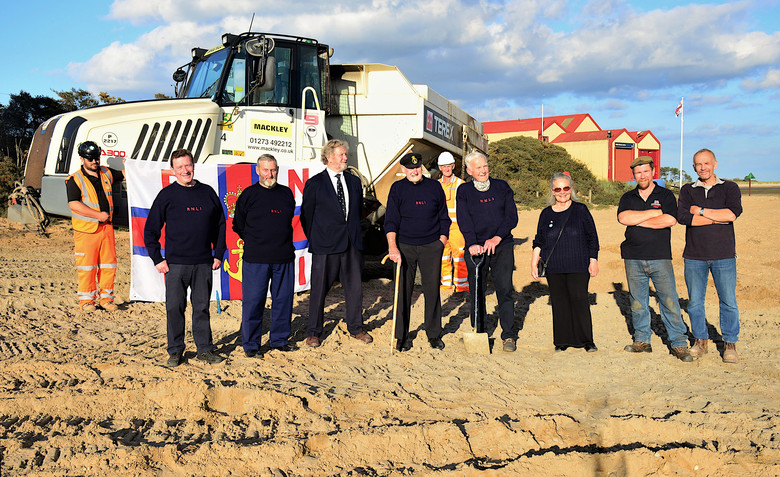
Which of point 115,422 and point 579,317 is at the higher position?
point 579,317

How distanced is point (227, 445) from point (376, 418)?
97 cm

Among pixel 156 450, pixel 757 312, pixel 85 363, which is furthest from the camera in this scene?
pixel 757 312

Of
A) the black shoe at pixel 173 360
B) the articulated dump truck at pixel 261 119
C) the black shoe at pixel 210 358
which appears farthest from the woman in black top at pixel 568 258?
the articulated dump truck at pixel 261 119

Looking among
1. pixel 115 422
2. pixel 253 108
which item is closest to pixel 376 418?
pixel 115 422

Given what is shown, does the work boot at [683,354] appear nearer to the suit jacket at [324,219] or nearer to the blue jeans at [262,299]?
the suit jacket at [324,219]

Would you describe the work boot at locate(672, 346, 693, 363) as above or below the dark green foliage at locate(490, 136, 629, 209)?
below

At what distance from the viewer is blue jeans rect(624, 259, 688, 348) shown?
206 inches

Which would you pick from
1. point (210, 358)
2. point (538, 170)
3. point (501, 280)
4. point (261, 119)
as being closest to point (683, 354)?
point (501, 280)

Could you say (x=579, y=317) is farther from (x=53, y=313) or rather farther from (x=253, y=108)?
(x=53, y=313)

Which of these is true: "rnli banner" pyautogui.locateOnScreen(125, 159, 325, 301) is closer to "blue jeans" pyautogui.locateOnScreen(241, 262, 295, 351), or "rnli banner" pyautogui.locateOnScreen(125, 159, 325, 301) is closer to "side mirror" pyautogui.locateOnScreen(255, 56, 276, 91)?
"side mirror" pyautogui.locateOnScreen(255, 56, 276, 91)

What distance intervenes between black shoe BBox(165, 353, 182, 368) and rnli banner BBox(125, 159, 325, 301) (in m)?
2.04

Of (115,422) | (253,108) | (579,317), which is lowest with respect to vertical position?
(115,422)

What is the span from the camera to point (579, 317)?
5.57 metres

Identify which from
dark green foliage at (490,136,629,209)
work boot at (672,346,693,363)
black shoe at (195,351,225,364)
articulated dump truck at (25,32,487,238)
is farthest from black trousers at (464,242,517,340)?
dark green foliage at (490,136,629,209)
